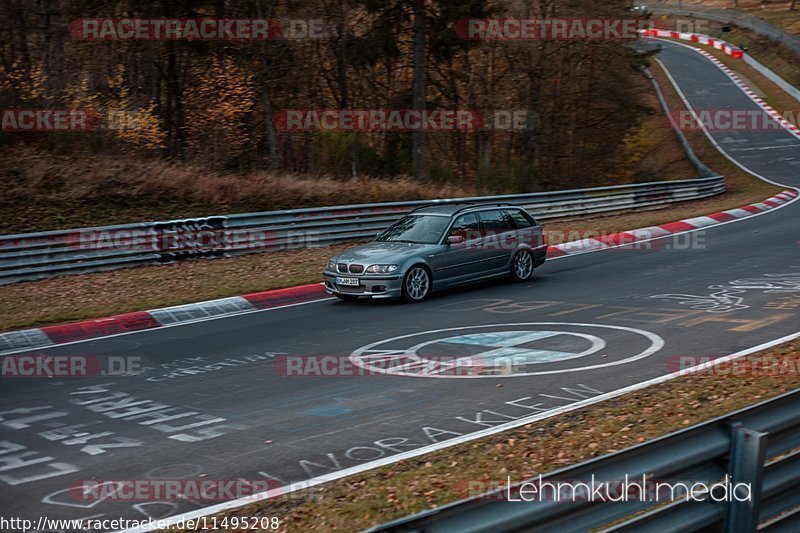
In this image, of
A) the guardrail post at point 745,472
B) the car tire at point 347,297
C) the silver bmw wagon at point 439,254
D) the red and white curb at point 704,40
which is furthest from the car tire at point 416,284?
the red and white curb at point 704,40

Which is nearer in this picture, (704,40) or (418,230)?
(418,230)

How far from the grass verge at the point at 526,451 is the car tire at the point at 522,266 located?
7.28 meters

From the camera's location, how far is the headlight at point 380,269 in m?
14.3

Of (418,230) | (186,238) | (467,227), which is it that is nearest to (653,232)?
(467,227)

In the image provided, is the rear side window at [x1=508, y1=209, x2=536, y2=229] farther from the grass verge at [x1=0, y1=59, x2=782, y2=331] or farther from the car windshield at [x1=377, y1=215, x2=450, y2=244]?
the grass verge at [x1=0, y1=59, x2=782, y2=331]

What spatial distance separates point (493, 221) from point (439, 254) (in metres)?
1.77

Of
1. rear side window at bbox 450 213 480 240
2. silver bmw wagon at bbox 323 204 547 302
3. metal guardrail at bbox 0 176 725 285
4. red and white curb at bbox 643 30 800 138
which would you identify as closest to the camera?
silver bmw wagon at bbox 323 204 547 302

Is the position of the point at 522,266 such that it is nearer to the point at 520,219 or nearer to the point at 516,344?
the point at 520,219

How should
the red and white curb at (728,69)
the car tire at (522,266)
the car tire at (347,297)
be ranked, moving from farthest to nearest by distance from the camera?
the red and white curb at (728,69)
the car tire at (522,266)
the car tire at (347,297)

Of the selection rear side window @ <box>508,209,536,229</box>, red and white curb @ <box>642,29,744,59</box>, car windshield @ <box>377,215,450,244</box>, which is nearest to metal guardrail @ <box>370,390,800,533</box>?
car windshield @ <box>377,215,450,244</box>

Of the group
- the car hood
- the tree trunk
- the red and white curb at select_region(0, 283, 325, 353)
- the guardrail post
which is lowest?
the red and white curb at select_region(0, 283, 325, 353)

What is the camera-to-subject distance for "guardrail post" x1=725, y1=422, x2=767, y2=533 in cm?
370

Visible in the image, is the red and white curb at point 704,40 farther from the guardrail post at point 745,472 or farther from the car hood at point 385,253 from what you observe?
the guardrail post at point 745,472

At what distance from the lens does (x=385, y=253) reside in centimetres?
→ 1487
